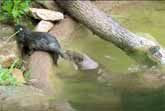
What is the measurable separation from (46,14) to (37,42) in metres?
1.20

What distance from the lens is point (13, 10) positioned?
8.48 metres

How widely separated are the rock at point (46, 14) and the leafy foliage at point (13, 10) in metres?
0.17

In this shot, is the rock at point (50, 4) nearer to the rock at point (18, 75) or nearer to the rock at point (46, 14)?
the rock at point (46, 14)

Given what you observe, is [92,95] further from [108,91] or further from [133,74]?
[133,74]

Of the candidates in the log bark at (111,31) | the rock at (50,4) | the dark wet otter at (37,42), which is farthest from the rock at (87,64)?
the rock at (50,4)

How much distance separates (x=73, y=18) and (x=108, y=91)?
259 cm

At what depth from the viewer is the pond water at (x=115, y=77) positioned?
6.45 m

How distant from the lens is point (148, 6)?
10.5 m

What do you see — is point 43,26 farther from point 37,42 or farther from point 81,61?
point 81,61

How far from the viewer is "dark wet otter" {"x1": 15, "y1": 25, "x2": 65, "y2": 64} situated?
784 cm

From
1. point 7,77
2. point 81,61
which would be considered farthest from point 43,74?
point 81,61

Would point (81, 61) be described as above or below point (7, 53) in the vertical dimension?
below

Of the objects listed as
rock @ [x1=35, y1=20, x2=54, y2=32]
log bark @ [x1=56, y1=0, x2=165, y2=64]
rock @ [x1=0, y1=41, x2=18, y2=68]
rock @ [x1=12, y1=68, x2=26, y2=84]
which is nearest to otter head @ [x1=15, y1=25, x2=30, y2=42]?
rock @ [x1=0, y1=41, x2=18, y2=68]

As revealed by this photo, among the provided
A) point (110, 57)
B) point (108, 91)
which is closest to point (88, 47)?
point (110, 57)
